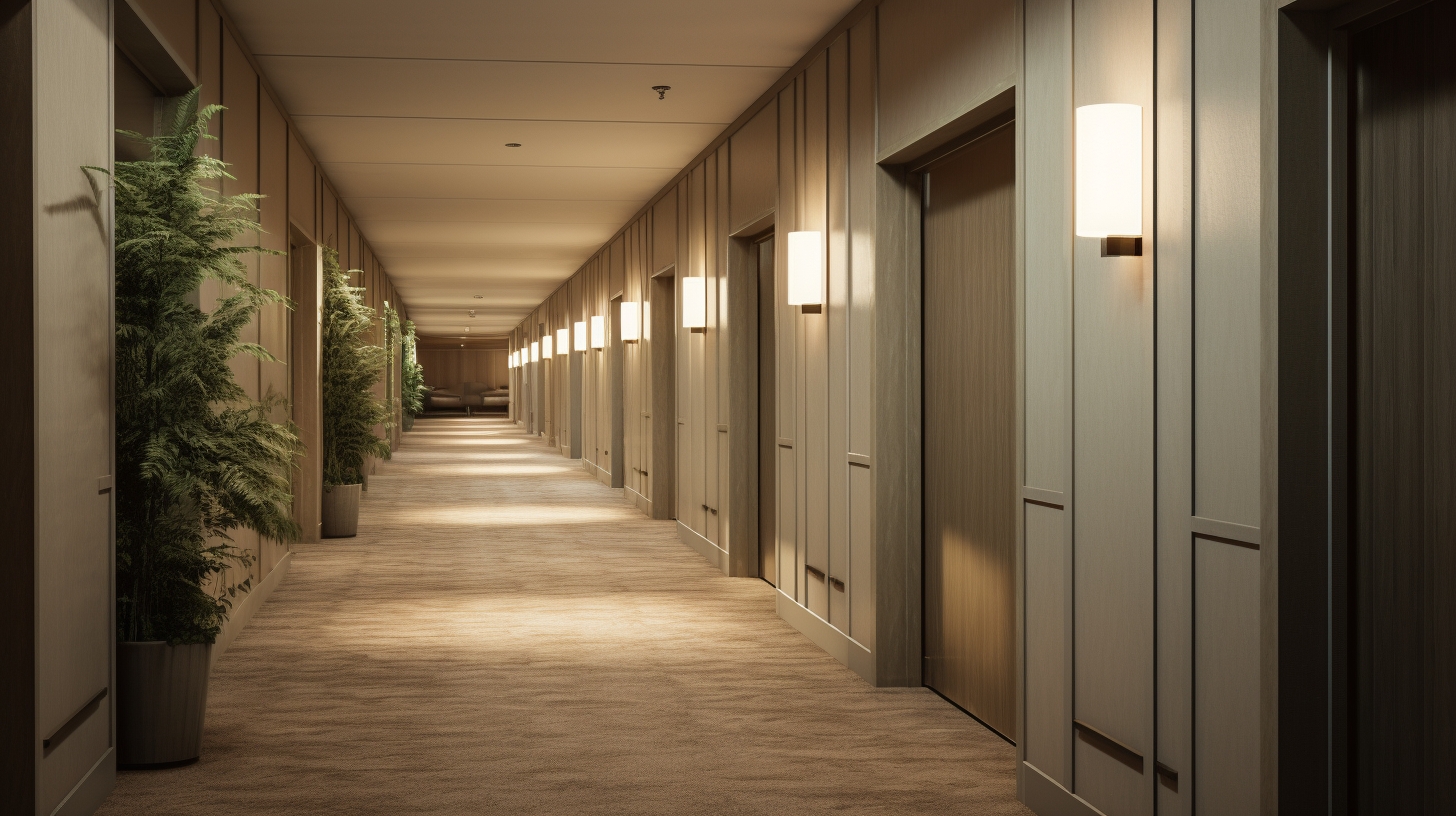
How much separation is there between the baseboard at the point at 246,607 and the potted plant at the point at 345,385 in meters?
2.42

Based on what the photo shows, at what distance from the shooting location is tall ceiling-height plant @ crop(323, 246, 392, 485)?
10.1 m

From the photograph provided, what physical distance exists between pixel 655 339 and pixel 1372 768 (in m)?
9.01

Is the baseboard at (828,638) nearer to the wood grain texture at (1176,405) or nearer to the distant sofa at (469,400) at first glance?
the wood grain texture at (1176,405)

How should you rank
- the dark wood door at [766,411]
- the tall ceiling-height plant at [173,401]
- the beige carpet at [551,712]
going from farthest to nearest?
the dark wood door at [766,411] < the tall ceiling-height plant at [173,401] < the beige carpet at [551,712]

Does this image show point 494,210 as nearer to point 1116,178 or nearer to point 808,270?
point 808,270

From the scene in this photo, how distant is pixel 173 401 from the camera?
153 inches

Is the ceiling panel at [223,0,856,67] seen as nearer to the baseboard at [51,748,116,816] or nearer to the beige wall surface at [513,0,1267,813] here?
the beige wall surface at [513,0,1267,813]

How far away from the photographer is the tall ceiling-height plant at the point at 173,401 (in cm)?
384

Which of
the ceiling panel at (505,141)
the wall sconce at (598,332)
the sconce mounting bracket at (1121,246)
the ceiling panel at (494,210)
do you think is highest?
the ceiling panel at (494,210)

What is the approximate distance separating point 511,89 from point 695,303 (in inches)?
98.2

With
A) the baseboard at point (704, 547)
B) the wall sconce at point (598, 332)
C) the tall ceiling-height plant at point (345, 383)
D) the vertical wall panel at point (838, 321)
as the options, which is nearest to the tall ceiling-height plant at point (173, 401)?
the vertical wall panel at point (838, 321)

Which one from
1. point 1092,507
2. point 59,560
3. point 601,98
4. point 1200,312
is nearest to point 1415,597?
point 1200,312

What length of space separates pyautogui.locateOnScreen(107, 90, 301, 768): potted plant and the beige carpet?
0.85 ft

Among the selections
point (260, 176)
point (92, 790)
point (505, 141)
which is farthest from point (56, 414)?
point (505, 141)
